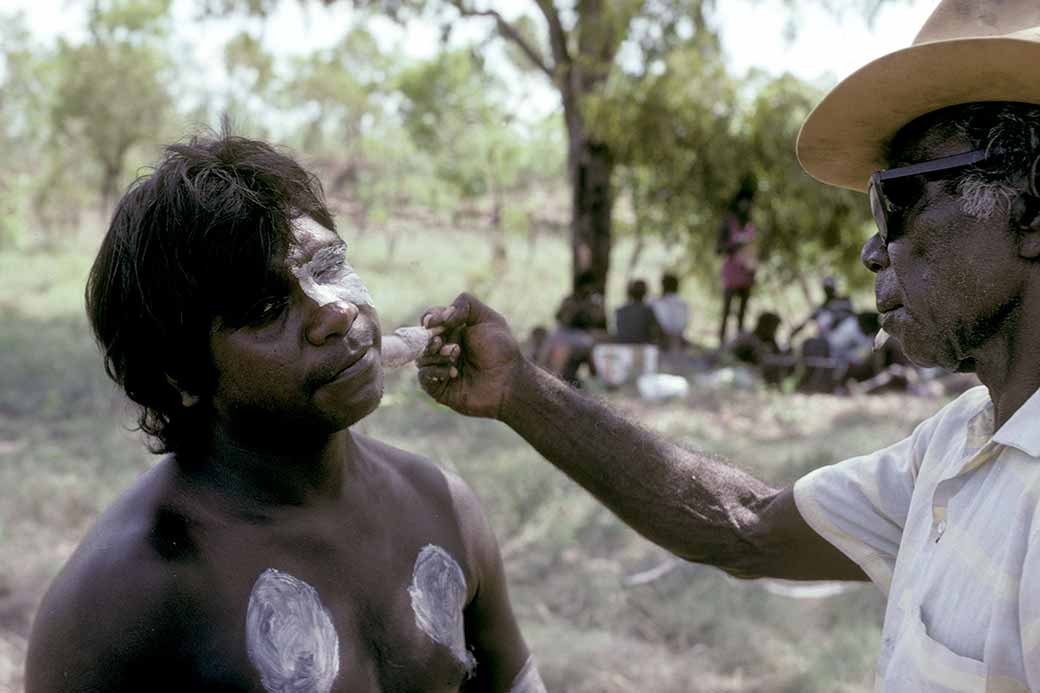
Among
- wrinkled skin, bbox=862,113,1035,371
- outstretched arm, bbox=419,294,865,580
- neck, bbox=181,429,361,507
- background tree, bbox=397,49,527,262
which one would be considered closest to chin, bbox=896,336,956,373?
wrinkled skin, bbox=862,113,1035,371

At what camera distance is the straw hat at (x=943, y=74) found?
1.80m

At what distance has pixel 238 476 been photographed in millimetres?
1949

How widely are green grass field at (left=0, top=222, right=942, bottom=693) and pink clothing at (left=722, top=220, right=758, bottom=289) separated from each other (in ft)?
→ 10.4

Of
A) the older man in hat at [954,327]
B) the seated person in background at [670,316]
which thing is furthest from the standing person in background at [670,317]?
the older man in hat at [954,327]

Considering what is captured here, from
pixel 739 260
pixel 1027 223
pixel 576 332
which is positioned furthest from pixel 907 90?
pixel 739 260

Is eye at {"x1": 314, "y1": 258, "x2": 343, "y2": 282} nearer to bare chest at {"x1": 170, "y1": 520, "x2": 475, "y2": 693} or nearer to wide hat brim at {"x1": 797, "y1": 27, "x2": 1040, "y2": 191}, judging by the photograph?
bare chest at {"x1": 170, "y1": 520, "x2": 475, "y2": 693}

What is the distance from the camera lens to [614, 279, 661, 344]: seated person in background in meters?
11.7

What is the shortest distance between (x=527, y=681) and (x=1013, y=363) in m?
1.18

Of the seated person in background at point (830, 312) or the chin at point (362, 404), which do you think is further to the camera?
the seated person in background at point (830, 312)

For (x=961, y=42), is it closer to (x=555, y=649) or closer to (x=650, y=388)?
(x=555, y=649)

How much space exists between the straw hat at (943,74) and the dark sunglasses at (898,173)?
11 centimetres

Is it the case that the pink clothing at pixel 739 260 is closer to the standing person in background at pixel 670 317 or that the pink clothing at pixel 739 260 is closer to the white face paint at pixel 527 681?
the standing person in background at pixel 670 317

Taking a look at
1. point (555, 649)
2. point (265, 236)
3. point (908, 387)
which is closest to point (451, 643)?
point (265, 236)

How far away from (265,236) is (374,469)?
0.58 metres
